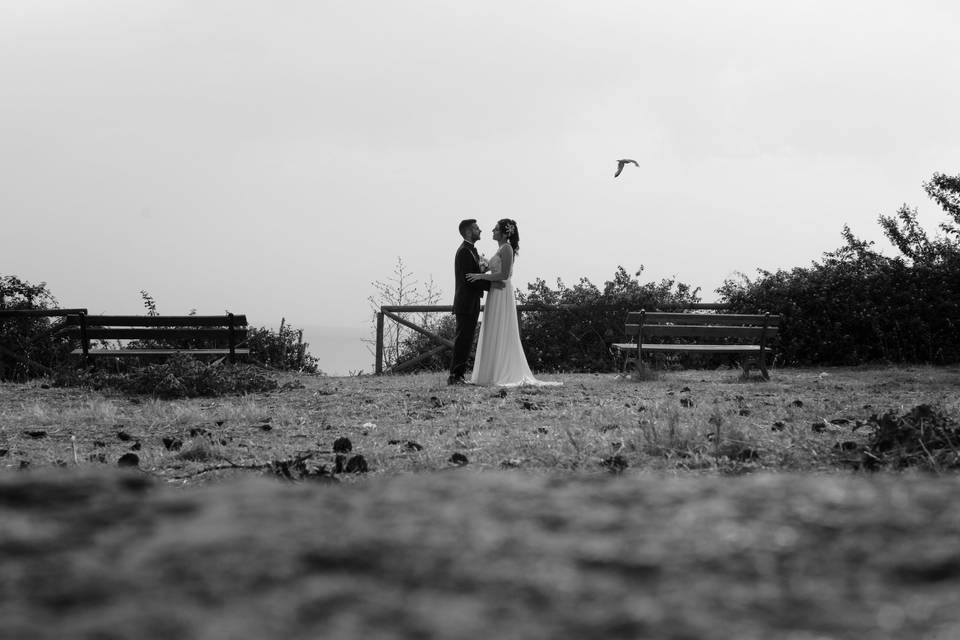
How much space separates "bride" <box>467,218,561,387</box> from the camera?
14453mm

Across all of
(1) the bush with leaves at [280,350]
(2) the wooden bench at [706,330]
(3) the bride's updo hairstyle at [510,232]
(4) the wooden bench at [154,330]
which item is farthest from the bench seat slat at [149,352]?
(2) the wooden bench at [706,330]

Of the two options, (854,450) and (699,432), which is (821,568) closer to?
(854,450)

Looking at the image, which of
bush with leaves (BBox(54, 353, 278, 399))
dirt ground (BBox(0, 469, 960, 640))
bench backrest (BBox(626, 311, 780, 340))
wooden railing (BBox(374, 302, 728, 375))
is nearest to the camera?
dirt ground (BBox(0, 469, 960, 640))

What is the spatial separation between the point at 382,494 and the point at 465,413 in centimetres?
839

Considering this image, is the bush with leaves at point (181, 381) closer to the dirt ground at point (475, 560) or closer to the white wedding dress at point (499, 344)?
the white wedding dress at point (499, 344)

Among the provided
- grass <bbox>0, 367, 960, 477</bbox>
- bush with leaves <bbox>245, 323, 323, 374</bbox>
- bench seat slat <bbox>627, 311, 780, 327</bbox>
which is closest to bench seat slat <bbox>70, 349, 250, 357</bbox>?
grass <bbox>0, 367, 960, 477</bbox>

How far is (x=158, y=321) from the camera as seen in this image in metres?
14.7

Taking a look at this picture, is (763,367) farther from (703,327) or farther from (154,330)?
(154,330)

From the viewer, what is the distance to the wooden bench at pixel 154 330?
579 inches

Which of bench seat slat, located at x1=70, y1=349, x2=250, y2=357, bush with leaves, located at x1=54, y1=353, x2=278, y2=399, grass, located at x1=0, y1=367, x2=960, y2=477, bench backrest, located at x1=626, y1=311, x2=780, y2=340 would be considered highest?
bench backrest, located at x1=626, y1=311, x2=780, y2=340

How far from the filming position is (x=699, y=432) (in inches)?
230

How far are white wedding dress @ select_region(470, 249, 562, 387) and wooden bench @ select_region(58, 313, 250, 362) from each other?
3.67m

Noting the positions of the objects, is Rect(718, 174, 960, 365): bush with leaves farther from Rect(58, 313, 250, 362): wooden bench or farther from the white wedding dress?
Rect(58, 313, 250, 362): wooden bench

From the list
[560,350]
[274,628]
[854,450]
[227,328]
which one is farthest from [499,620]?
[560,350]
